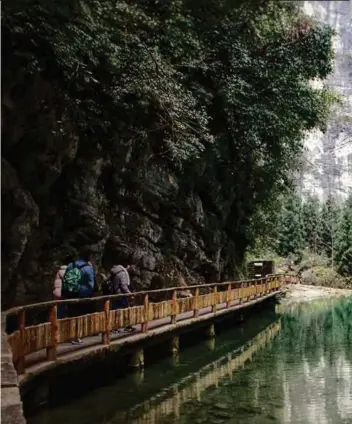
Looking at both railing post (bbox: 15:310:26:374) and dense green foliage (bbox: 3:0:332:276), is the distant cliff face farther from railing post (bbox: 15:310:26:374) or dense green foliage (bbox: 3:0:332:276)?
railing post (bbox: 15:310:26:374)

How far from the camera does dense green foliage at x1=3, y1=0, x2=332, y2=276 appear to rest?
7.04m

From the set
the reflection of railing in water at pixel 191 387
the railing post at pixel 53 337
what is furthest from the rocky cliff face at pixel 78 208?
the reflection of railing in water at pixel 191 387

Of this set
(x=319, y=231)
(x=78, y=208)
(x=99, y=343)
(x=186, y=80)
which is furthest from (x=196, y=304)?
(x=319, y=231)

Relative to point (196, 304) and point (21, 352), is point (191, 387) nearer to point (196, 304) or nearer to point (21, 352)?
point (21, 352)

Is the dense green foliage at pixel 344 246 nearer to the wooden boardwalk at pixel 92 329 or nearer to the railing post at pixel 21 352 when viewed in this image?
the wooden boardwalk at pixel 92 329

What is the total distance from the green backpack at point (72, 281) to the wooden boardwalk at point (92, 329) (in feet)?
0.81

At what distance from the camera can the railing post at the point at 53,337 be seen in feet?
29.0

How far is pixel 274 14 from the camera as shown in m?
5.95

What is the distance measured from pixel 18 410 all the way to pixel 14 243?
260 inches

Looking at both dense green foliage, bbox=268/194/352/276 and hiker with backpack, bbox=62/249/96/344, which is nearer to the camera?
hiker with backpack, bbox=62/249/96/344

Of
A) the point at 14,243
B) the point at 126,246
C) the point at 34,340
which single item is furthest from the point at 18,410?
the point at 126,246

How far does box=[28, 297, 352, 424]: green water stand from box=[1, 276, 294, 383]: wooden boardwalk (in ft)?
2.71

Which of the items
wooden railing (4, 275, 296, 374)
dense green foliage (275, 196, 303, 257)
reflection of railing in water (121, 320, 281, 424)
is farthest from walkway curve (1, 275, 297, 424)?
dense green foliage (275, 196, 303, 257)

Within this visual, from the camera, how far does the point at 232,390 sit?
433 inches
